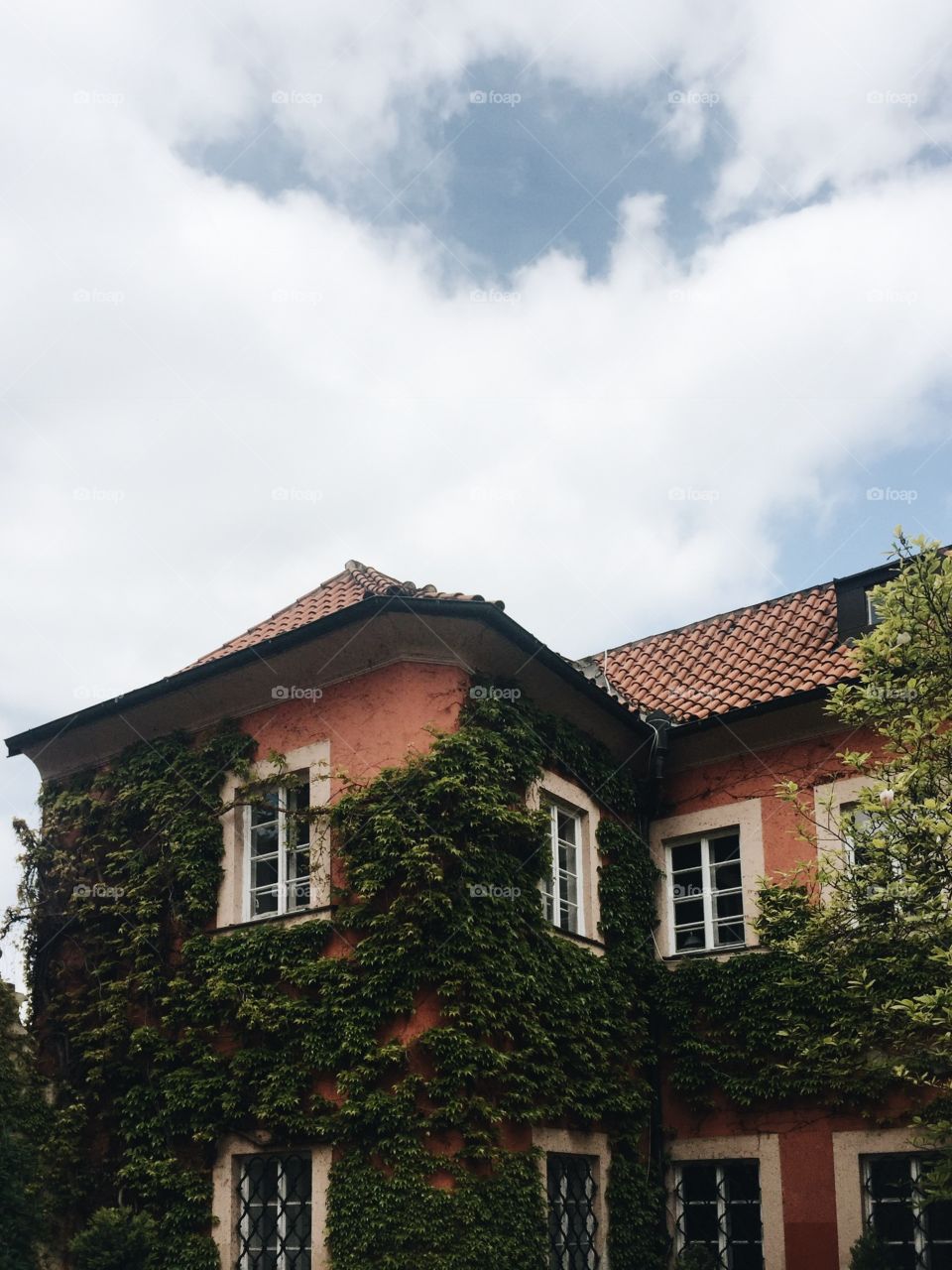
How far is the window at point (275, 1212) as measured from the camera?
12570 millimetres

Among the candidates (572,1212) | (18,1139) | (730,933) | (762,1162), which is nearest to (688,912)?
(730,933)

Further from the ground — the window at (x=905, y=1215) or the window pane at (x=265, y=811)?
the window pane at (x=265, y=811)

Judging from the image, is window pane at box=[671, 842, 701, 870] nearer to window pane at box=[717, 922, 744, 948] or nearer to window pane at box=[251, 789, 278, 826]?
window pane at box=[717, 922, 744, 948]

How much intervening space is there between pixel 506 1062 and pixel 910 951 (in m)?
3.74

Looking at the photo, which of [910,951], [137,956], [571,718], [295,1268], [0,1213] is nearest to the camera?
[910,951]

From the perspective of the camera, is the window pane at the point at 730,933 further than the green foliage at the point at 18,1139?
Yes

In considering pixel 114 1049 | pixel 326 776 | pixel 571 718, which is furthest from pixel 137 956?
pixel 571 718

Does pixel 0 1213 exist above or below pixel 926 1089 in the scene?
below

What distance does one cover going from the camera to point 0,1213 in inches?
523

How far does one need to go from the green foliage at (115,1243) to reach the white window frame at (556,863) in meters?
4.90

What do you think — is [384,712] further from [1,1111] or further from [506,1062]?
[1,1111]

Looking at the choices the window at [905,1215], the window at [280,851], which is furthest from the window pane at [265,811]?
the window at [905,1215]

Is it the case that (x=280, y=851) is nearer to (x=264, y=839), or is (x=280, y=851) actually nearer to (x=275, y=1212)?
(x=264, y=839)

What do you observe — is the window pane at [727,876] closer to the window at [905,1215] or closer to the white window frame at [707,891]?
the white window frame at [707,891]
